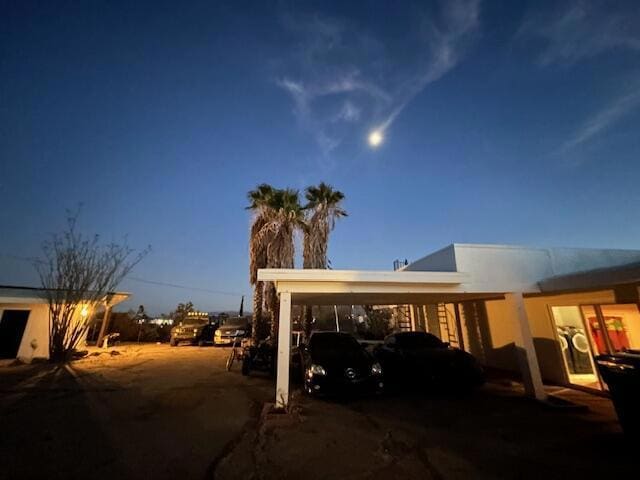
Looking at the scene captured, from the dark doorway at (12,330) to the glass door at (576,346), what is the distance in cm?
A: 2234

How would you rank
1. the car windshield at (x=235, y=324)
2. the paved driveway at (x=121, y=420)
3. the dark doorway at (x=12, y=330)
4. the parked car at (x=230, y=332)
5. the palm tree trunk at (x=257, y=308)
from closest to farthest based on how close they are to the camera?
the paved driveway at (x=121, y=420) < the dark doorway at (x=12, y=330) < the palm tree trunk at (x=257, y=308) < the parked car at (x=230, y=332) < the car windshield at (x=235, y=324)

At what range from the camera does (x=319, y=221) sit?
14.9 meters

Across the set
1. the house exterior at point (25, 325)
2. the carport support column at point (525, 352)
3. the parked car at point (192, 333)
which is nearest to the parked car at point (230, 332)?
the parked car at point (192, 333)

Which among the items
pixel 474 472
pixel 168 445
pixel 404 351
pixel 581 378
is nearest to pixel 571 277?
pixel 581 378

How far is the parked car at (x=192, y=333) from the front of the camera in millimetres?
19375

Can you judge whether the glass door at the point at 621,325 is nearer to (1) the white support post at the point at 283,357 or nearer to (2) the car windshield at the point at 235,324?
(1) the white support post at the point at 283,357

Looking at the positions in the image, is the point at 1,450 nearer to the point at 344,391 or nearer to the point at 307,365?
the point at 307,365

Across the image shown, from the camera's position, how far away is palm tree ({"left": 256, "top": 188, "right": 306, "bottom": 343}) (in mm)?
13797

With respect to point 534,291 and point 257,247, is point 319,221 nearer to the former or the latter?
point 257,247

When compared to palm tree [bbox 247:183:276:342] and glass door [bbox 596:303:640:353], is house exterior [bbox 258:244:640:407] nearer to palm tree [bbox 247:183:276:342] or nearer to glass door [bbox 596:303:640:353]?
glass door [bbox 596:303:640:353]

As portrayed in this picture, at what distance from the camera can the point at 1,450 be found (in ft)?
14.4

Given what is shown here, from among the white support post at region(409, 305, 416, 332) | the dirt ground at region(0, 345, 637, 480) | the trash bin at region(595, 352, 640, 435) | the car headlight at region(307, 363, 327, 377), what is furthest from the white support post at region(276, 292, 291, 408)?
the white support post at region(409, 305, 416, 332)

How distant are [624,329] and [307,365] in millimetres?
8619

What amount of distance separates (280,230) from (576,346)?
11907mm
